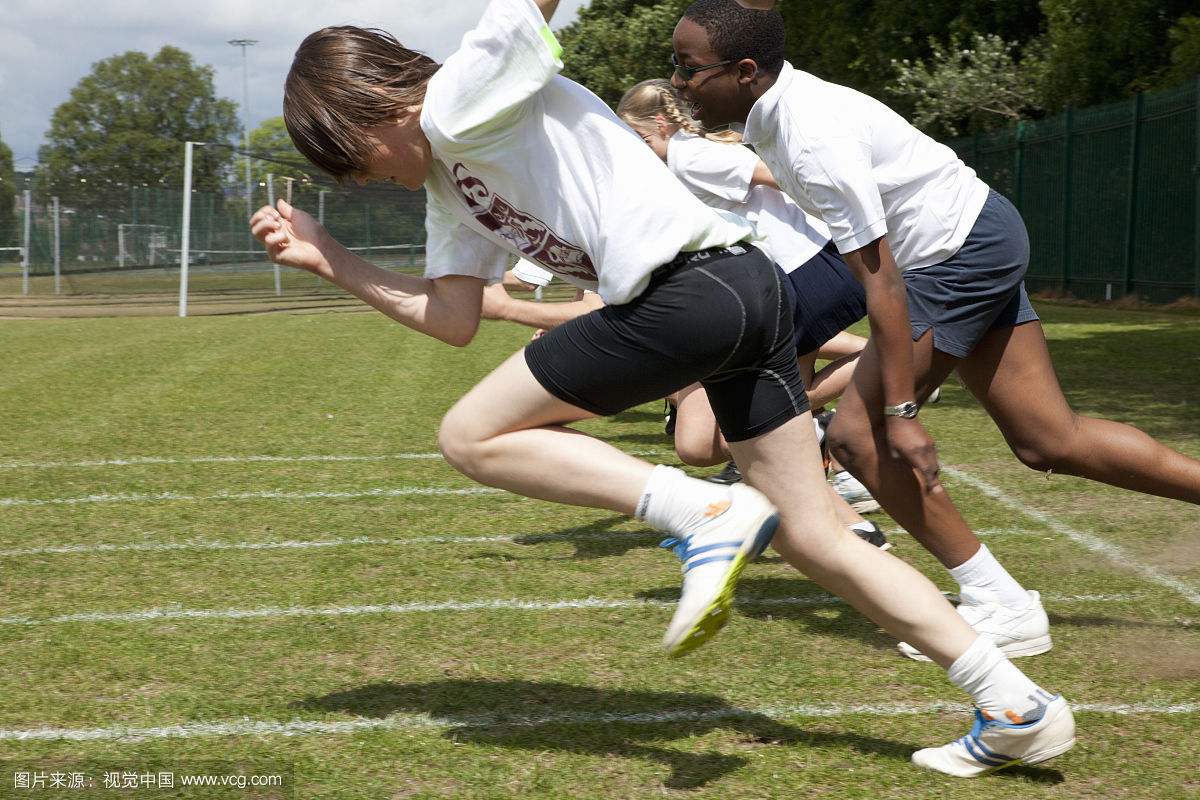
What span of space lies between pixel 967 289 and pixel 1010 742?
1361 millimetres

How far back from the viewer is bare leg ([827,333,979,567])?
3.72m

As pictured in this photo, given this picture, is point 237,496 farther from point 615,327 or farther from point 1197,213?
point 1197,213

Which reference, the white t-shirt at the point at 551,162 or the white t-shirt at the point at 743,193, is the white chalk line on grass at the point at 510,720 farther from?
the white t-shirt at the point at 743,193

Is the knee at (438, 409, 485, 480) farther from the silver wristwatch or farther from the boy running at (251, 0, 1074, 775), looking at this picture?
the silver wristwatch

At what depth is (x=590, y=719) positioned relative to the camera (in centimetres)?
345

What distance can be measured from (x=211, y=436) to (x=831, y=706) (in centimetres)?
616

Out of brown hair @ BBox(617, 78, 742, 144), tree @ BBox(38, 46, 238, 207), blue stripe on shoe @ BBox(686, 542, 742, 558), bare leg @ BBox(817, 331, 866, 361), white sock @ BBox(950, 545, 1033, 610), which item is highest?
tree @ BBox(38, 46, 238, 207)

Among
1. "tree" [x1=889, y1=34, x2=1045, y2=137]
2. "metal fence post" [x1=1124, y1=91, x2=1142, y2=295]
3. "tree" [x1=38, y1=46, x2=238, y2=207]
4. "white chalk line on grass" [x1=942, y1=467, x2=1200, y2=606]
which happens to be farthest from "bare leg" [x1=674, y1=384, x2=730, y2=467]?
"tree" [x1=38, y1=46, x2=238, y2=207]

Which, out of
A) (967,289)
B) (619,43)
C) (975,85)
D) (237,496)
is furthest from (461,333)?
(619,43)

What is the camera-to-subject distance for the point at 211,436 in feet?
28.7

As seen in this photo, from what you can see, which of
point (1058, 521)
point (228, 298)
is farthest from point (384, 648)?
point (228, 298)

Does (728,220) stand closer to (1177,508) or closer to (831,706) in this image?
(831,706)

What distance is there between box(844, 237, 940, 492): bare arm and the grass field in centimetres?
70

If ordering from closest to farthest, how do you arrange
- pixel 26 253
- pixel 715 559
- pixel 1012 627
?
1. pixel 715 559
2. pixel 1012 627
3. pixel 26 253
